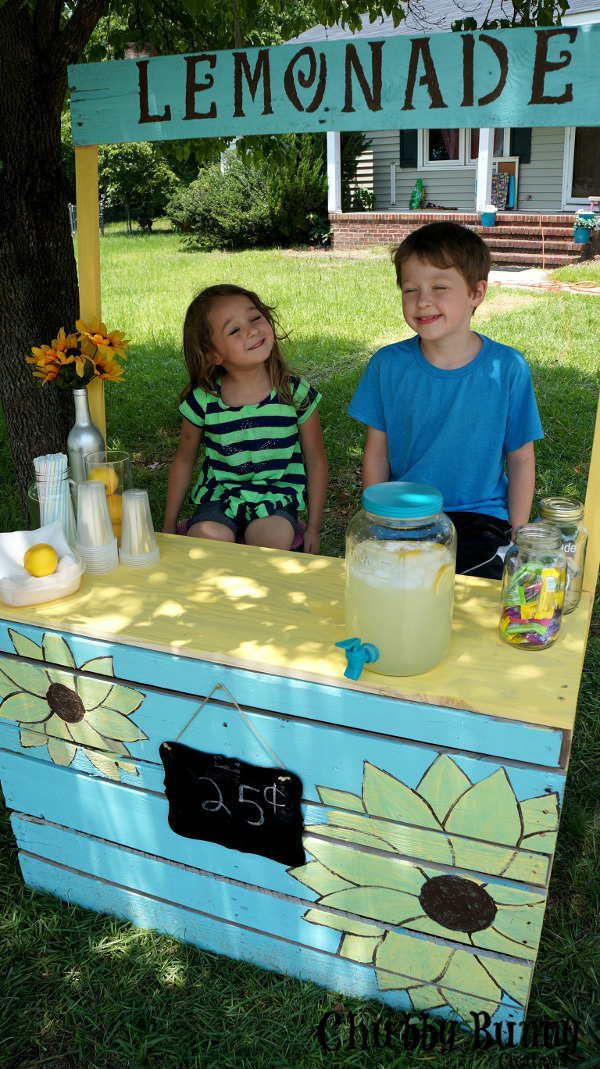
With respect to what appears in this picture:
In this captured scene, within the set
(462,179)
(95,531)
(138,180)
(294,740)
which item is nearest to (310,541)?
(95,531)

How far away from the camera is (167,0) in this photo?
402 centimetres

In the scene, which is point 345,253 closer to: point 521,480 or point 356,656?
point 521,480

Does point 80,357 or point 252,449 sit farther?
point 252,449

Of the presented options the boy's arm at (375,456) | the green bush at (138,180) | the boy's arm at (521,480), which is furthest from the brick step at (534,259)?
the green bush at (138,180)

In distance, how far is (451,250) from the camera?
2344 millimetres

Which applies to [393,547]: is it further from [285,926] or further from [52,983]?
[52,983]

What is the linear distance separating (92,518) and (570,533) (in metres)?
1.18

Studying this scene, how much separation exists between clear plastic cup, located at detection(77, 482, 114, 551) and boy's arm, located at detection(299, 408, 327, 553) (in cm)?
87

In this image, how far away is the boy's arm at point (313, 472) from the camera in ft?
9.45

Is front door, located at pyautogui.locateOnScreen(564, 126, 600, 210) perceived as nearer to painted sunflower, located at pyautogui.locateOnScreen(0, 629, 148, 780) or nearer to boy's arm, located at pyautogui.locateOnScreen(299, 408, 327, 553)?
boy's arm, located at pyautogui.locateOnScreen(299, 408, 327, 553)

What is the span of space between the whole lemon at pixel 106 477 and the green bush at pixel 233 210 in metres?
15.0

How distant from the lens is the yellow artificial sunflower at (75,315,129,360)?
7.67 ft

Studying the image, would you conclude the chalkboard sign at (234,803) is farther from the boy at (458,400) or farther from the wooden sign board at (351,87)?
the wooden sign board at (351,87)

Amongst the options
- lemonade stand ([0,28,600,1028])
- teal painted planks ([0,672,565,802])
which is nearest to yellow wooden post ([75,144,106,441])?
lemonade stand ([0,28,600,1028])
